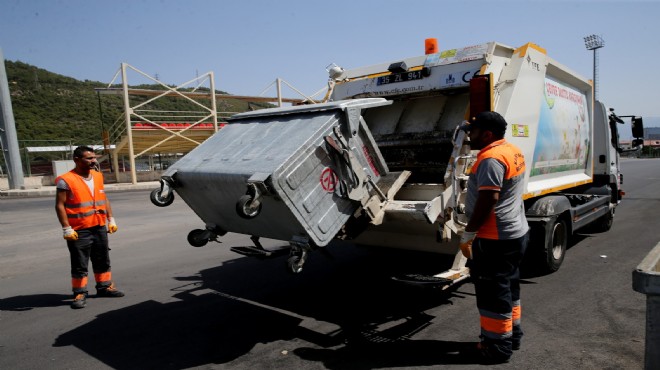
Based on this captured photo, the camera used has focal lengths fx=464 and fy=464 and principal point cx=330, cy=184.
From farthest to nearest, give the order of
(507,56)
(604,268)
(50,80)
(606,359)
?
(50,80) < (604,268) < (507,56) < (606,359)

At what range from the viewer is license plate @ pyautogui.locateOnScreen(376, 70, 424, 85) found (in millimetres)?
4832

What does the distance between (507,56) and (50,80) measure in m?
61.5

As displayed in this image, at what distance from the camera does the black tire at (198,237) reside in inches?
156

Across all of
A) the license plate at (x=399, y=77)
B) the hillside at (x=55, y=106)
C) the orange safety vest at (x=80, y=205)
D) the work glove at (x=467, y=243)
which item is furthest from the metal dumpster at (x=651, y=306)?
the hillside at (x=55, y=106)

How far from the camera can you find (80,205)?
191 inches

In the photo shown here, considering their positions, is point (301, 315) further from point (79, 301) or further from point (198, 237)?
point (79, 301)

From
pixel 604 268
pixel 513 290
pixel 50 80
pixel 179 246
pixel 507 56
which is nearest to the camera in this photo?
pixel 513 290

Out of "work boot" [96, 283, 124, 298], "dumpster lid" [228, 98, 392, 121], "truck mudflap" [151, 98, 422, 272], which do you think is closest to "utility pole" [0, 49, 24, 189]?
"work boot" [96, 283, 124, 298]

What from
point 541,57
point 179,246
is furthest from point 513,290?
point 179,246

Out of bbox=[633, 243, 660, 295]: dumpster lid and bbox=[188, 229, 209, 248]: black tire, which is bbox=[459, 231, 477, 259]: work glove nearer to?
bbox=[633, 243, 660, 295]: dumpster lid

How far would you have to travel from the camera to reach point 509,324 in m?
3.15

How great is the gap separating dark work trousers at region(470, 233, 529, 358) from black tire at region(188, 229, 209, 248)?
223 cm

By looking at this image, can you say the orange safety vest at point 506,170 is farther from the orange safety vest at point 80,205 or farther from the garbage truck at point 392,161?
the orange safety vest at point 80,205

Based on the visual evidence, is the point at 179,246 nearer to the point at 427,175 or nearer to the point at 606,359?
the point at 427,175
